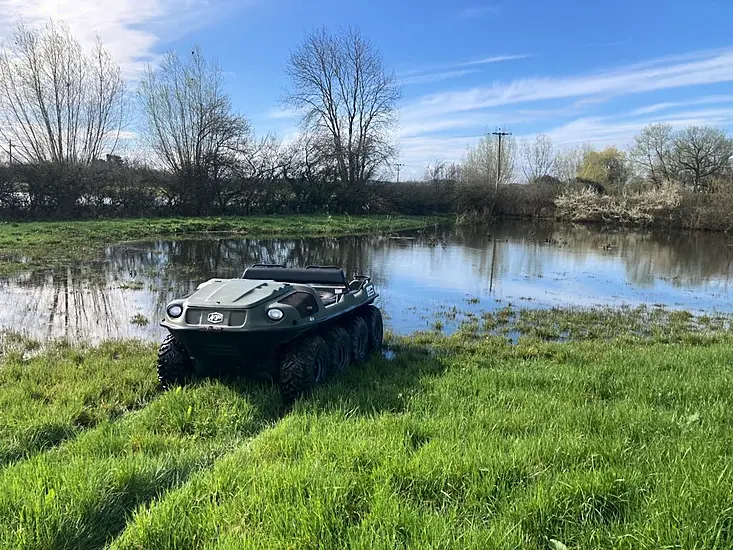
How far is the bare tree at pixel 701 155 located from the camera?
45375 millimetres

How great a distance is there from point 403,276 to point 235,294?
9.46 metres

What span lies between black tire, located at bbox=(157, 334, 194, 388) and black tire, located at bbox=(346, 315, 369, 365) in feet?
6.15

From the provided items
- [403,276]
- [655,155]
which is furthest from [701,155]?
[403,276]

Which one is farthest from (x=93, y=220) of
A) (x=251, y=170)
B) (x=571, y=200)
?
(x=571, y=200)

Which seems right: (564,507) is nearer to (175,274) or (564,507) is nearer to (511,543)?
(511,543)

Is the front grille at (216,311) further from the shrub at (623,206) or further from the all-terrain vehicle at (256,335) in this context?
the shrub at (623,206)

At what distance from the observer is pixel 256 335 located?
443 centimetres

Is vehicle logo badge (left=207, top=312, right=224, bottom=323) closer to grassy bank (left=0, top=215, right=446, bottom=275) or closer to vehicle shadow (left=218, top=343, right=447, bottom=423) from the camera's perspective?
vehicle shadow (left=218, top=343, right=447, bottom=423)

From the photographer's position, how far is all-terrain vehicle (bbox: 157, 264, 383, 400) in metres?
4.47

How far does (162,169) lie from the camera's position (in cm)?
2897

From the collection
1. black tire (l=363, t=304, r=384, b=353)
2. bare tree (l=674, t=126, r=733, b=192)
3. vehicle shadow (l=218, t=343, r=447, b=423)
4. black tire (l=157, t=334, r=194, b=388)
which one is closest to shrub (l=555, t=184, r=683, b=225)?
bare tree (l=674, t=126, r=733, b=192)

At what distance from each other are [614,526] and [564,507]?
25cm

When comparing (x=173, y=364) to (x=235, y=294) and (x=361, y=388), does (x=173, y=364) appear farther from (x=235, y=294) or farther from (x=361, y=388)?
(x=361, y=388)

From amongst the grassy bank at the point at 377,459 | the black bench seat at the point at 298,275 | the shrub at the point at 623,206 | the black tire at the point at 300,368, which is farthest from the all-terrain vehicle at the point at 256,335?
the shrub at the point at 623,206
